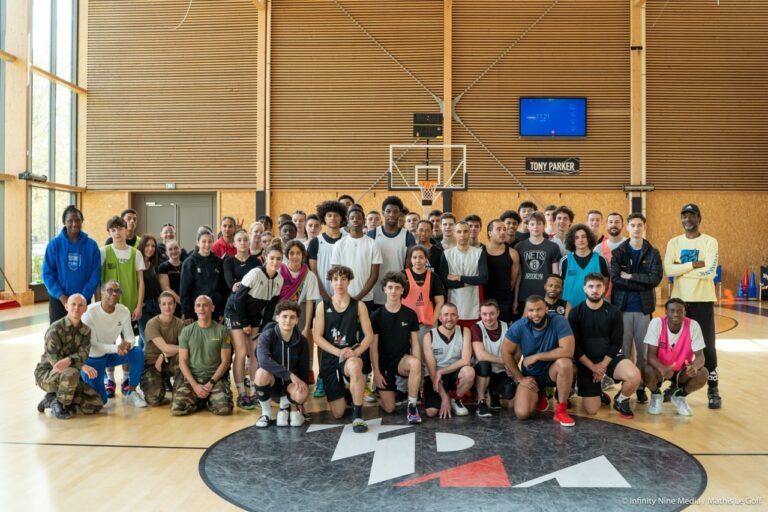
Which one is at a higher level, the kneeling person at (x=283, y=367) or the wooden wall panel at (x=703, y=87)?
the wooden wall panel at (x=703, y=87)

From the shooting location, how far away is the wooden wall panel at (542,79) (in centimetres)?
1521

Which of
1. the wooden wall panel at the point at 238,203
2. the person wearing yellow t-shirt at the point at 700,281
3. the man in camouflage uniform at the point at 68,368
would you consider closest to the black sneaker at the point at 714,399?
the person wearing yellow t-shirt at the point at 700,281

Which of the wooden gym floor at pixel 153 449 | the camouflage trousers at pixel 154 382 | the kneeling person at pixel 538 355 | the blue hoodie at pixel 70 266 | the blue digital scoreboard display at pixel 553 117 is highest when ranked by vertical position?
the blue digital scoreboard display at pixel 553 117

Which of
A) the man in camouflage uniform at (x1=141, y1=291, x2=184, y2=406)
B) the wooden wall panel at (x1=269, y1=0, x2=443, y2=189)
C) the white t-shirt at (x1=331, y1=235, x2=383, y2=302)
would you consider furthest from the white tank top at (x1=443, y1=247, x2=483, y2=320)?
the wooden wall panel at (x1=269, y1=0, x2=443, y2=189)

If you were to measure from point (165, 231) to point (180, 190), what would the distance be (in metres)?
9.33

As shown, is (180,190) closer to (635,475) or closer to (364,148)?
(364,148)

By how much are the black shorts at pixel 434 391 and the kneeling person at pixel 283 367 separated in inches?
43.4

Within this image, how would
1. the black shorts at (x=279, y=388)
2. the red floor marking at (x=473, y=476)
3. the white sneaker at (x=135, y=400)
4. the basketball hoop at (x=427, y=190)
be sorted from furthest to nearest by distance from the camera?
the basketball hoop at (x=427, y=190)
the white sneaker at (x=135, y=400)
the black shorts at (x=279, y=388)
the red floor marking at (x=473, y=476)

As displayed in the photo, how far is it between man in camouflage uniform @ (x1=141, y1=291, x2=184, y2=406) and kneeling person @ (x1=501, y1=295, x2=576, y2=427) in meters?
3.12

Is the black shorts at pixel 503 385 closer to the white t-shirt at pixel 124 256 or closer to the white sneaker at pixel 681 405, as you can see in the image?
the white sneaker at pixel 681 405

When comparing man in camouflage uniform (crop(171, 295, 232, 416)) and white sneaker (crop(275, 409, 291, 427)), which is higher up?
man in camouflage uniform (crop(171, 295, 232, 416))

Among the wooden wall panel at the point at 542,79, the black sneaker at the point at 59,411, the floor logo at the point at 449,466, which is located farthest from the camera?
the wooden wall panel at the point at 542,79

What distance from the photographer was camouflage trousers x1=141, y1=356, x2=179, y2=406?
17.6ft

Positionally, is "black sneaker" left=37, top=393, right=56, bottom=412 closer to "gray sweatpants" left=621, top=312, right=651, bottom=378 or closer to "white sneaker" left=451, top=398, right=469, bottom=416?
"white sneaker" left=451, top=398, right=469, bottom=416
